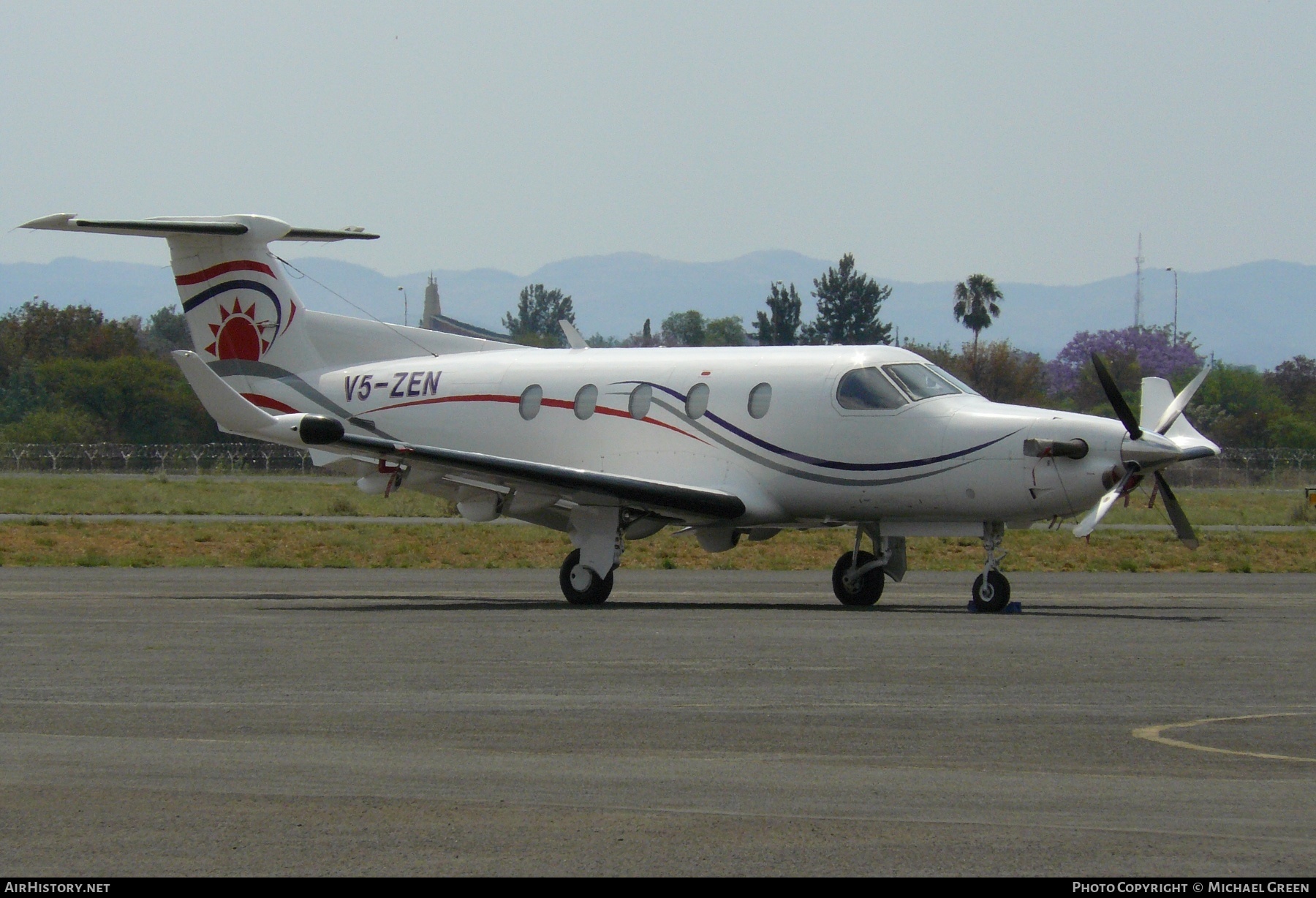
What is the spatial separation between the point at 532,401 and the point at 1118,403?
27.1 feet

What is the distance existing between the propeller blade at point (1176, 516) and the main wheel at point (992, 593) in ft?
7.73

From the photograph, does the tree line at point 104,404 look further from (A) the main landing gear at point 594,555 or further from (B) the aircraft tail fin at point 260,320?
(A) the main landing gear at point 594,555

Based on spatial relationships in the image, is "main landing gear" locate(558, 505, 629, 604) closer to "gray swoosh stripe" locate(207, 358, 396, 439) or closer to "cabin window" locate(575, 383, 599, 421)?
"cabin window" locate(575, 383, 599, 421)

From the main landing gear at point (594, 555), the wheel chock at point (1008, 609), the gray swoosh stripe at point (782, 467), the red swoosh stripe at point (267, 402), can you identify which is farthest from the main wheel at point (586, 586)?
the red swoosh stripe at point (267, 402)

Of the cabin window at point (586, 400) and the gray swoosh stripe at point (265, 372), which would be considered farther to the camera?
the gray swoosh stripe at point (265, 372)

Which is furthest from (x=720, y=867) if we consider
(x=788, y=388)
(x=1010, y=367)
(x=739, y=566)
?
(x=1010, y=367)

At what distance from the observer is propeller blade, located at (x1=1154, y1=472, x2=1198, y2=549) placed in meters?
19.7

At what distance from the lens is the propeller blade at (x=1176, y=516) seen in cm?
1970

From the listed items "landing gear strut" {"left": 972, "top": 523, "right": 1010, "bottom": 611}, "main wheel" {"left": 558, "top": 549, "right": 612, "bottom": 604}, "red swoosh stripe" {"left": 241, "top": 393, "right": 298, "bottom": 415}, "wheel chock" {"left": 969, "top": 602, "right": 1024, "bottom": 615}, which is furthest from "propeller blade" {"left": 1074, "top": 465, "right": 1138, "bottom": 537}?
"red swoosh stripe" {"left": 241, "top": 393, "right": 298, "bottom": 415}

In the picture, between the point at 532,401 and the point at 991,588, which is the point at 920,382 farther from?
the point at 532,401

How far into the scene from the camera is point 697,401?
21.4 m

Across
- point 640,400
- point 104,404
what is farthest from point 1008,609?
point 104,404

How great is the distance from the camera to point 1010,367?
3418 inches

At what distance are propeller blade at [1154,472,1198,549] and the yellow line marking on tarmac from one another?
9.04 metres
